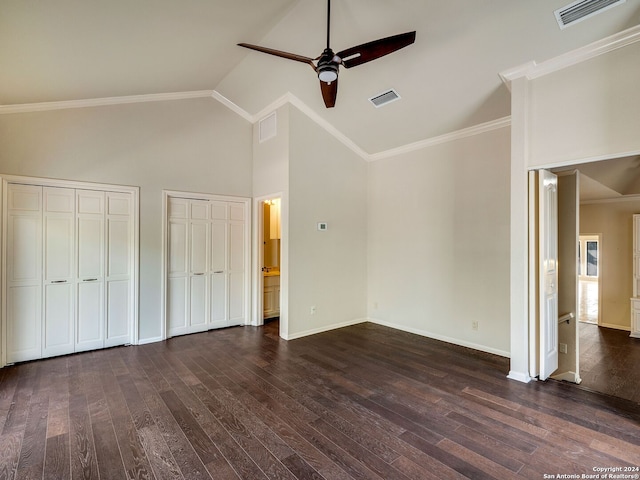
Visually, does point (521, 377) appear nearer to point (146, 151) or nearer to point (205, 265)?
point (205, 265)

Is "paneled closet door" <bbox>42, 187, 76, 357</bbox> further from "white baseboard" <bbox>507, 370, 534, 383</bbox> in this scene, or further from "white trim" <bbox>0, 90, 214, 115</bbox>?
"white baseboard" <bbox>507, 370, 534, 383</bbox>

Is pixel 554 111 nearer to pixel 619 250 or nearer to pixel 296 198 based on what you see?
pixel 296 198

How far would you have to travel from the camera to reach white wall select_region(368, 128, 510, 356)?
4.11 meters

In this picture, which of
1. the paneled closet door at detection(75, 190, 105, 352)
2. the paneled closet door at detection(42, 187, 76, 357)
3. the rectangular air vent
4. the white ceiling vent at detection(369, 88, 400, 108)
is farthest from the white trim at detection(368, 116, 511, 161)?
the paneled closet door at detection(42, 187, 76, 357)

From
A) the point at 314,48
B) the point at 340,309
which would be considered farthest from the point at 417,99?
the point at 340,309

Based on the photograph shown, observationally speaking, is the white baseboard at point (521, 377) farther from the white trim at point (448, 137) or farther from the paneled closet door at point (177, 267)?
the paneled closet door at point (177, 267)

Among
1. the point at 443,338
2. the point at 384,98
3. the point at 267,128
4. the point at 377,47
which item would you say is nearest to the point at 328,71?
the point at 377,47

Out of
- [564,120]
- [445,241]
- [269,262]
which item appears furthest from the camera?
[269,262]

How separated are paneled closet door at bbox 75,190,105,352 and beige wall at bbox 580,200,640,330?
8842mm

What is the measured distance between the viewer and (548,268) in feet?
11.1

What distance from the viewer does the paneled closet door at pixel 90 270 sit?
4156 mm

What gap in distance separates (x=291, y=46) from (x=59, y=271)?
4.05m

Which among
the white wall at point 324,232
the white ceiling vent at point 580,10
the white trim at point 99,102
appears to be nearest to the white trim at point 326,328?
the white wall at point 324,232

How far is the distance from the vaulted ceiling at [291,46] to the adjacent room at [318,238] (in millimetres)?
27
